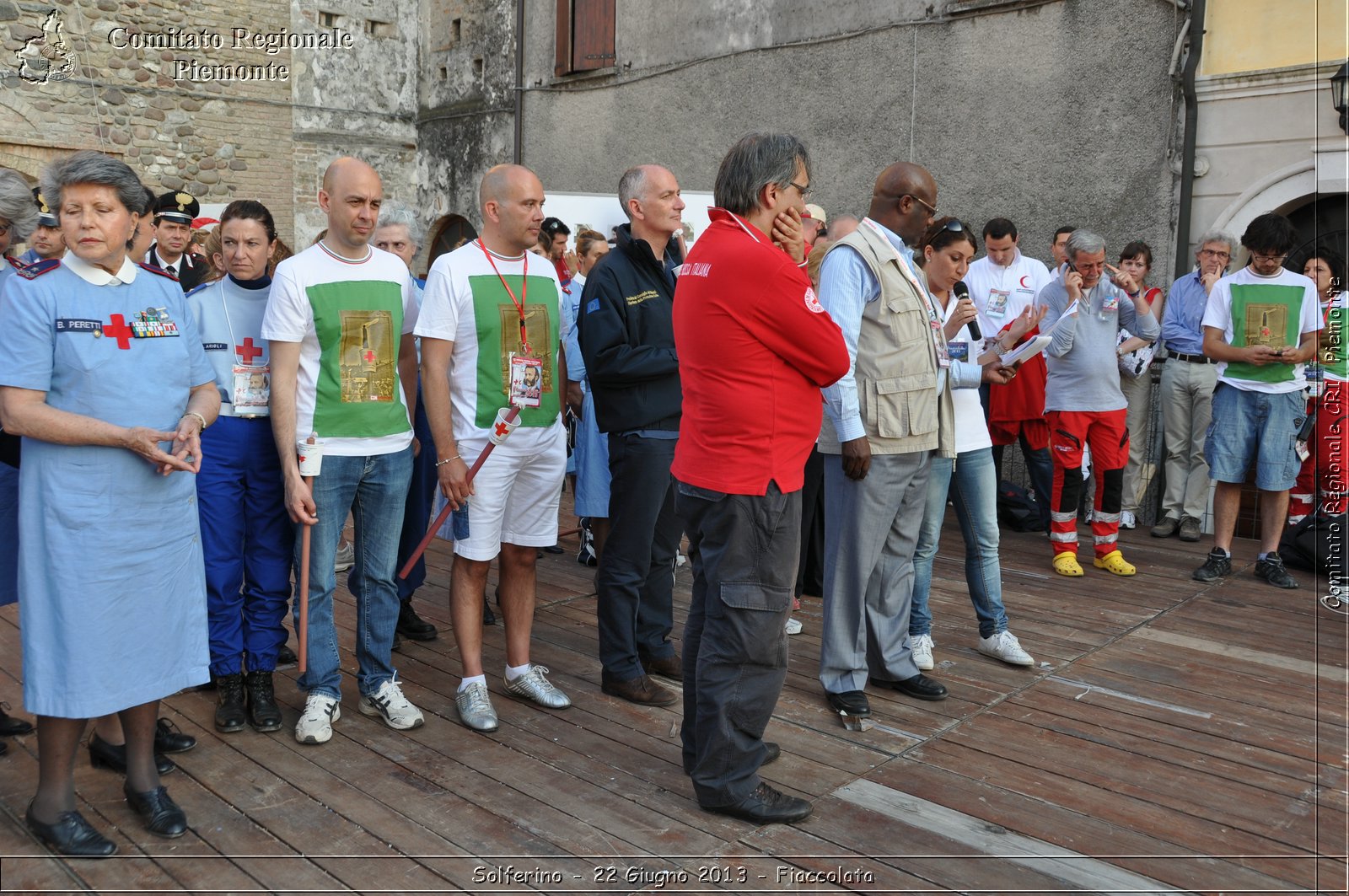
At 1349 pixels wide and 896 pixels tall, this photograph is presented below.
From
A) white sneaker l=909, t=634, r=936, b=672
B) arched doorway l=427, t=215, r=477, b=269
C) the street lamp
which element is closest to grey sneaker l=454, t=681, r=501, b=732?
white sneaker l=909, t=634, r=936, b=672

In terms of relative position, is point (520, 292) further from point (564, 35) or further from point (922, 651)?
point (564, 35)

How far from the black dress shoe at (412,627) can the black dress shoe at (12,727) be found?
5.23 ft

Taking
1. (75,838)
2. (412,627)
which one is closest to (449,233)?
(412,627)

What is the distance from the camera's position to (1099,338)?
21.3 ft

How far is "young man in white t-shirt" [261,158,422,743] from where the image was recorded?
3.74 meters

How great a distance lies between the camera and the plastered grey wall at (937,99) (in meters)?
8.11

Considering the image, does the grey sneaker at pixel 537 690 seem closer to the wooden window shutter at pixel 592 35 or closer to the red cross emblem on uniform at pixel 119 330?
the red cross emblem on uniform at pixel 119 330

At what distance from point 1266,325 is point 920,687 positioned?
334 centimetres

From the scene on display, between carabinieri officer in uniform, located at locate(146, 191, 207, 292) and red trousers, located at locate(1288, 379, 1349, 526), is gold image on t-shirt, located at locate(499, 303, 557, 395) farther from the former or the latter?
red trousers, located at locate(1288, 379, 1349, 526)

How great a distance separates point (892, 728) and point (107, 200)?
3.14m

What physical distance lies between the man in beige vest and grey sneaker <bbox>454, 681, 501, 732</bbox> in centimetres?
128

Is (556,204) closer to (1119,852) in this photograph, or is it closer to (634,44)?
(634,44)

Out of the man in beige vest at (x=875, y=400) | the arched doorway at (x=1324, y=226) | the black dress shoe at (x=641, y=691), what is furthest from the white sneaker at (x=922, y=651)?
the arched doorway at (x=1324, y=226)

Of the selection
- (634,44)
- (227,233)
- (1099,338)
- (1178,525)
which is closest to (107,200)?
(227,233)
